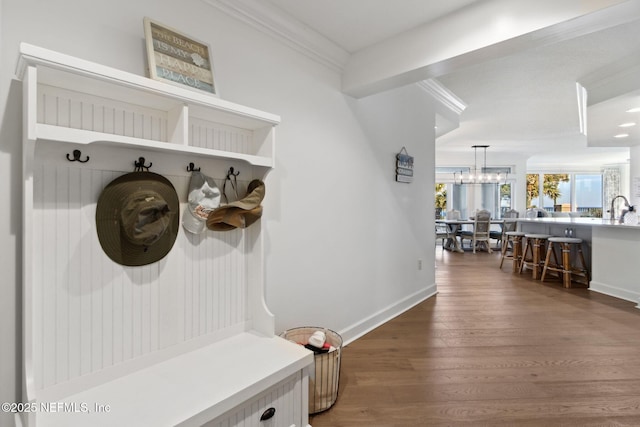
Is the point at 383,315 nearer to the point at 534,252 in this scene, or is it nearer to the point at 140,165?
the point at 140,165

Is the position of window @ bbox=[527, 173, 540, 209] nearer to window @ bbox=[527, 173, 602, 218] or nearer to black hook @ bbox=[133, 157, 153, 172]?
window @ bbox=[527, 173, 602, 218]

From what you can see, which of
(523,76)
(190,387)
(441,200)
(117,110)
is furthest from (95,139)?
(441,200)

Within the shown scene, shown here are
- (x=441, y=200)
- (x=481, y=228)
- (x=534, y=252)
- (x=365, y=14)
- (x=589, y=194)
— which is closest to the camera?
(x=365, y=14)

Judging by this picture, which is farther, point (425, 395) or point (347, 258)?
point (347, 258)

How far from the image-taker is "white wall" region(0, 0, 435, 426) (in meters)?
1.15

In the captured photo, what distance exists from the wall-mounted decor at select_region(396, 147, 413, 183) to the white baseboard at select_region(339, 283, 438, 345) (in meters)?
1.27

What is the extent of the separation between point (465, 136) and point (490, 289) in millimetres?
3994

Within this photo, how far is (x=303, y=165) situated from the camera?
88.0 inches

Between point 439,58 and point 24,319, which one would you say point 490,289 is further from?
point 24,319

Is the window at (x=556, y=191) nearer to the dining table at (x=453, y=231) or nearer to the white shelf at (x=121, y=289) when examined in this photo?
the dining table at (x=453, y=231)

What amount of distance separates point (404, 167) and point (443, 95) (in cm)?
144

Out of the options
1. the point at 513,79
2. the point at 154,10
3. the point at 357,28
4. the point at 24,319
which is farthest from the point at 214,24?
the point at 513,79

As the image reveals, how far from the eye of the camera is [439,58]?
2.03 metres

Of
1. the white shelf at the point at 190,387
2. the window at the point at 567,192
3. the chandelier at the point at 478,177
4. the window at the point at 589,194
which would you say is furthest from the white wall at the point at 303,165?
the window at the point at 589,194
